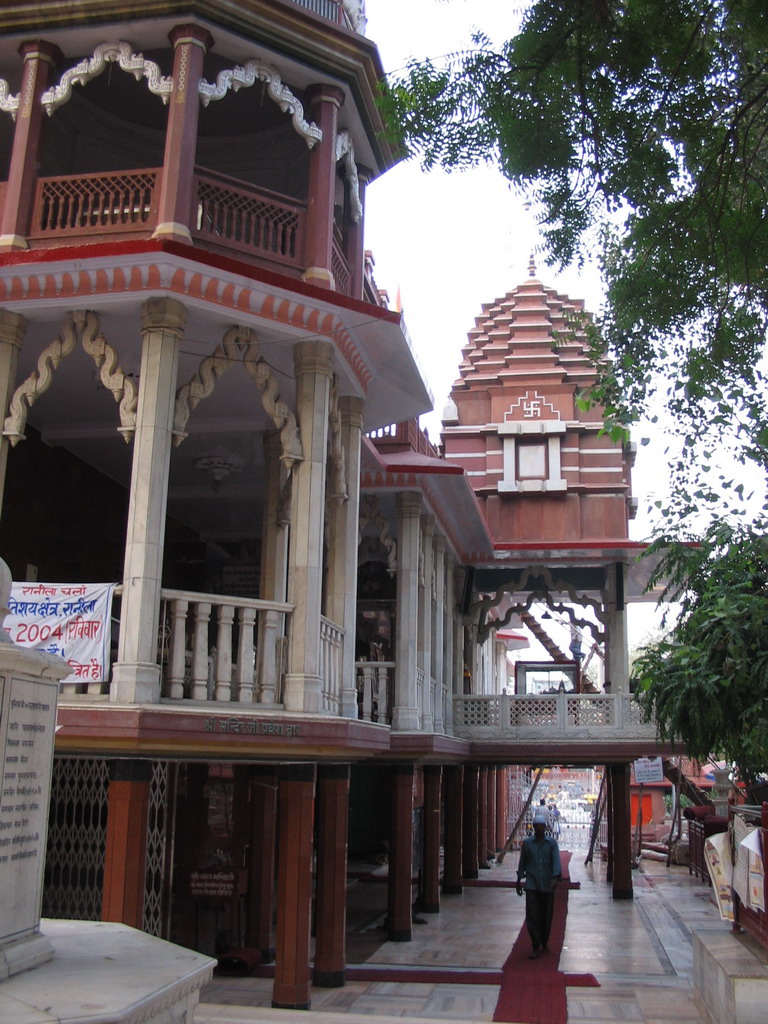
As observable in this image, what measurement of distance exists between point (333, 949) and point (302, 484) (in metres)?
4.66

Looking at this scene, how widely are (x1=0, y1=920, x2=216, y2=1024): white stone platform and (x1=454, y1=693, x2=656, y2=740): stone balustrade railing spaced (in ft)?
43.4

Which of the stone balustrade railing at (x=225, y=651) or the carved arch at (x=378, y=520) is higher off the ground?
the carved arch at (x=378, y=520)

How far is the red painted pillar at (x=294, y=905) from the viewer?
9.03 metres

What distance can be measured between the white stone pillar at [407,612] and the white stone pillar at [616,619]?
5954 millimetres

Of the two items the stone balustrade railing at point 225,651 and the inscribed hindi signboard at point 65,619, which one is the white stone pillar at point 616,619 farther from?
the inscribed hindi signboard at point 65,619

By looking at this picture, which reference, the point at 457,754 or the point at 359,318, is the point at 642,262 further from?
the point at 457,754

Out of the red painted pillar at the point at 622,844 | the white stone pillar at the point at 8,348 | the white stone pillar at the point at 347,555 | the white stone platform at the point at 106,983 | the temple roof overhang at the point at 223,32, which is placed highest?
the temple roof overhang at the point at 223,32

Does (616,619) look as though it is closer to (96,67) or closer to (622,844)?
(622,844)

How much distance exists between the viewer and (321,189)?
33.8 ft

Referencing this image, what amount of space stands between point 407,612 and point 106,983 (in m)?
10.3

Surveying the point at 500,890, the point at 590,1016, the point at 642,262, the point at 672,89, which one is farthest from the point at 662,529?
the point at 500,890

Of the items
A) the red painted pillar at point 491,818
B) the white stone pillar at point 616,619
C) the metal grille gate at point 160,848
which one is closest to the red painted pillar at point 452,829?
the white stone pillar at point 616,619

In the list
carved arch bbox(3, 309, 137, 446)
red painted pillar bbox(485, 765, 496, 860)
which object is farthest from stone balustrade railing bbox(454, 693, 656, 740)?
carved arch bbox(3, 309, 137, 446)

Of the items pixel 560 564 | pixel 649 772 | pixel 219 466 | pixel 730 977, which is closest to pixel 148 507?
pixel 219 466
